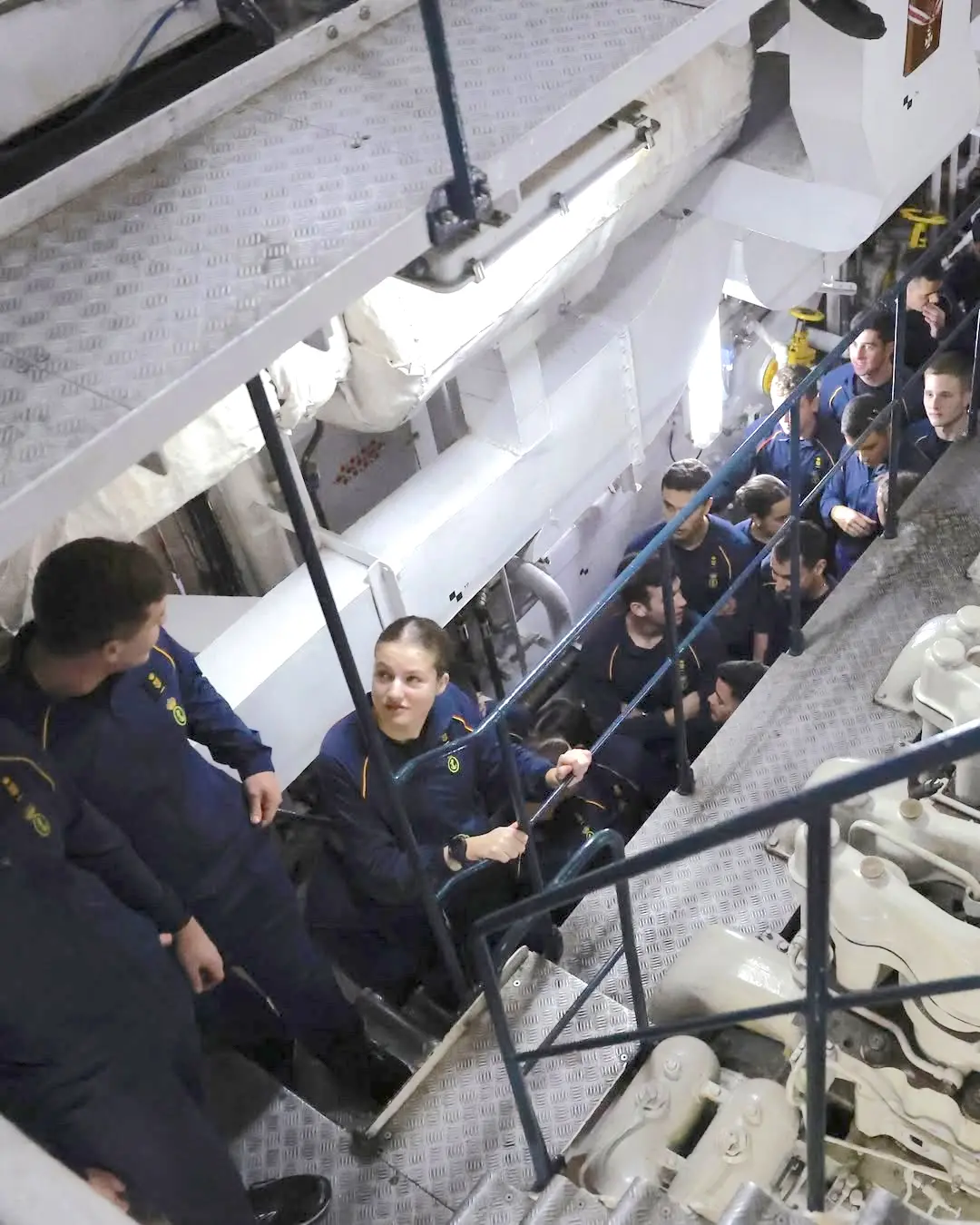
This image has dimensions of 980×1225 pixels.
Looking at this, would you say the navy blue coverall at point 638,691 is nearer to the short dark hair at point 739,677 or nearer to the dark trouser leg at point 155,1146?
the short dark hair at point 739,677

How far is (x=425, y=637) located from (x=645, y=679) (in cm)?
137

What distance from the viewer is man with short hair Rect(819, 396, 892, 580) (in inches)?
165

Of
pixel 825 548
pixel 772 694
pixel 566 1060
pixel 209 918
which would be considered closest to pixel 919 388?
pixel 825 548

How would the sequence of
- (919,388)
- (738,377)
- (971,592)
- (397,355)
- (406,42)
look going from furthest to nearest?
(738,377) → (919,388) → (971,592) → (397,355) → (406,42)

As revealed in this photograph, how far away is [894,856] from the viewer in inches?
96.5

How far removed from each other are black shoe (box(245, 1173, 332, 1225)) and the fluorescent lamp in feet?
11.7

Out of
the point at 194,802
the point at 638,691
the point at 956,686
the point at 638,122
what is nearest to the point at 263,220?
the point at 194,802

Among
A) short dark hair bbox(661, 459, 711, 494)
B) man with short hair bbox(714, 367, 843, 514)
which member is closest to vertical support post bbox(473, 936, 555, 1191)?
short dark hair bbox(661, 459, 711, 494)

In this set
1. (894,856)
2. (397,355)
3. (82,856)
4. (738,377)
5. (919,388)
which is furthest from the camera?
(738,377)

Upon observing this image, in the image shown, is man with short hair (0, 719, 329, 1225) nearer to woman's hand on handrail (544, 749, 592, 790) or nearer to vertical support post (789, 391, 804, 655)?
woman's hand on handrail (544, 749, 592, 790)

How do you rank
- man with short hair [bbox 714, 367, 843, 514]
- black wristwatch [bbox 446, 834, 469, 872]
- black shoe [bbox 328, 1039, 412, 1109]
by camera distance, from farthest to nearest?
man with short hair [bbox 714, 367, 843, 514]
black shoe [bbox 328, 1039, 412, 1109]
black wristwatch [bbox 446, 834, 469, 872]

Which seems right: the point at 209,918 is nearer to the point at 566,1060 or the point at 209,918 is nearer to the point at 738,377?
the point at 566,1060

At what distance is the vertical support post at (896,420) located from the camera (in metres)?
3.13

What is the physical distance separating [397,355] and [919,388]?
254cm
